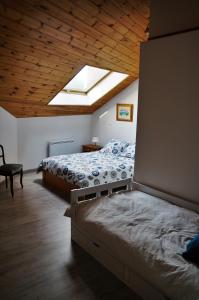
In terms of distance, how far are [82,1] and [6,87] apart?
197 cm

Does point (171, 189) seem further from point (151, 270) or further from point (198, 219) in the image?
point (151, 270)

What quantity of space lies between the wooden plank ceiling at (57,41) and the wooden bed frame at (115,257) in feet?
6.32

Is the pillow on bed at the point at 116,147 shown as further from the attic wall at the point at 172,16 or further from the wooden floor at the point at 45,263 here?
the attic wall at the point at 172,16

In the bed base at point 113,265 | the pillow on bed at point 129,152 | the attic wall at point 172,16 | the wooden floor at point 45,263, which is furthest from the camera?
the pillow on bed at point 129,152

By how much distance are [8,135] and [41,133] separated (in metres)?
0.85

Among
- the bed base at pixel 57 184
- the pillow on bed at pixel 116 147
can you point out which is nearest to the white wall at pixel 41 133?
the bed base at pixel 57 184

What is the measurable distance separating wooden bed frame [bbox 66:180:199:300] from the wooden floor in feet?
0.24

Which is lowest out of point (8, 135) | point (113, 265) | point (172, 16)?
point (113, 265)

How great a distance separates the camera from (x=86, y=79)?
18.6 feet

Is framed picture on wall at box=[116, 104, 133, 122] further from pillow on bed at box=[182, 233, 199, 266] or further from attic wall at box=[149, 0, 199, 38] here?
pillow on bed at box=[182, 233, 199, 266]

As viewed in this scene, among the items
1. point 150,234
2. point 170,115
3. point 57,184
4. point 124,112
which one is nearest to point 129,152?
point 124,112

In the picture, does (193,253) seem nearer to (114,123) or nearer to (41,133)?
(41,133)

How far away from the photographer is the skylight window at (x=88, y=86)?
5.37 metres

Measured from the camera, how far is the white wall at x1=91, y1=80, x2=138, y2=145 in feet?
18.1
